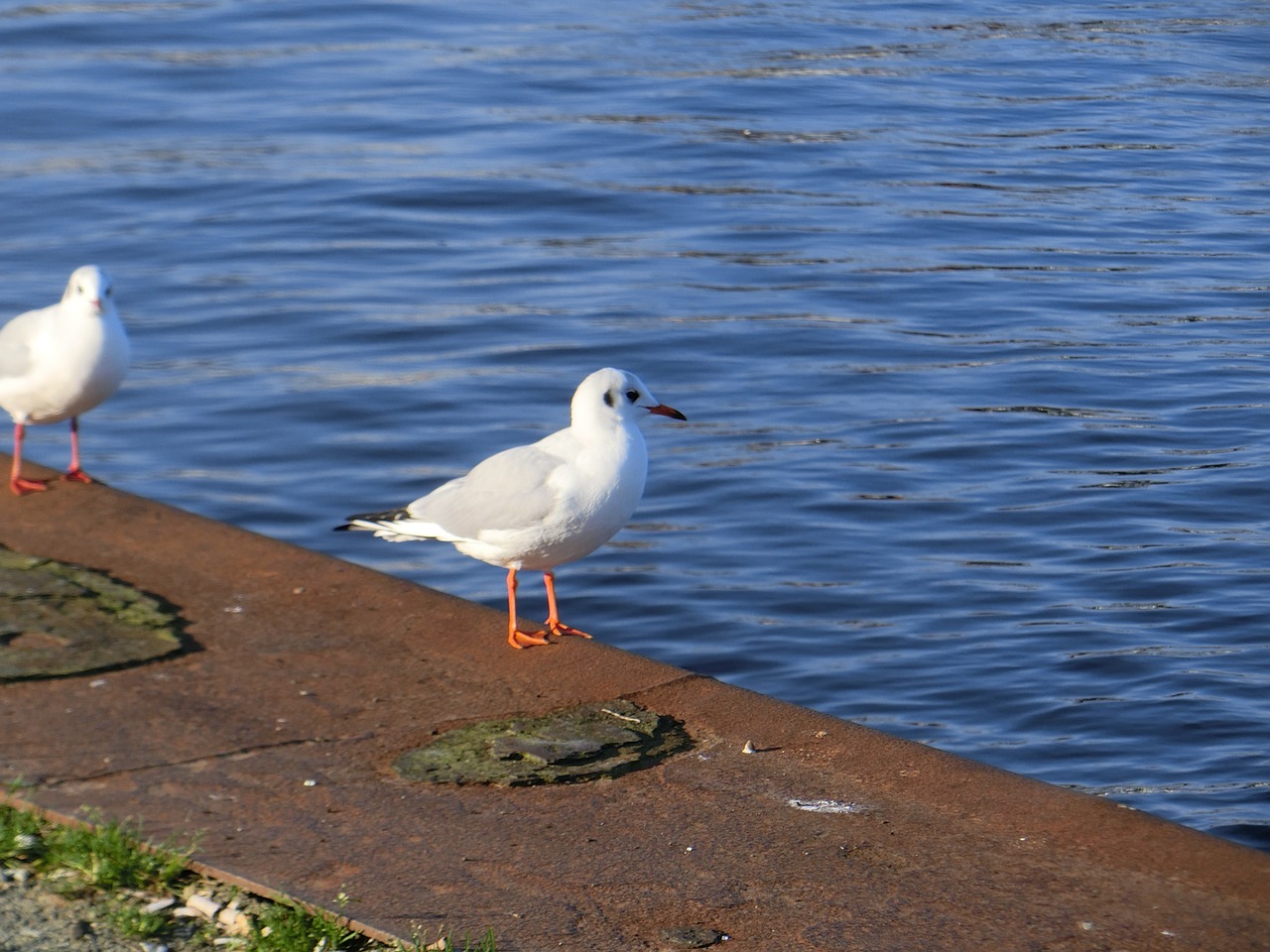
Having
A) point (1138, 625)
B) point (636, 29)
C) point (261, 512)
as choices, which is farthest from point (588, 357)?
point (636, 29)

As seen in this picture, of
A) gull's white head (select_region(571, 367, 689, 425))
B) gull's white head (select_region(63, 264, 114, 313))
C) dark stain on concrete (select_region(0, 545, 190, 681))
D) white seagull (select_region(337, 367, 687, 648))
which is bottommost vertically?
dark stain on concrete (select_region(0, 545, 190, 681))

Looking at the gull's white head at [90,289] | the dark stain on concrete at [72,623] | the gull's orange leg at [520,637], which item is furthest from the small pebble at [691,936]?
the gull's white head at [90,289]

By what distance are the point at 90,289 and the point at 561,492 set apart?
247 cm

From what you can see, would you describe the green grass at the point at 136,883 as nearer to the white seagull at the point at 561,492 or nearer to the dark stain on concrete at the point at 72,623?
the dark stain on concrete at the point at 72,623

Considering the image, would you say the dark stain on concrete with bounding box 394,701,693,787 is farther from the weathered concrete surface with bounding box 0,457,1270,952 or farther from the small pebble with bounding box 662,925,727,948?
the small pebble with bounding box 662,925,727,948

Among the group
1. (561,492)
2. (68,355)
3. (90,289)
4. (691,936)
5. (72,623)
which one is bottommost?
(691,936)

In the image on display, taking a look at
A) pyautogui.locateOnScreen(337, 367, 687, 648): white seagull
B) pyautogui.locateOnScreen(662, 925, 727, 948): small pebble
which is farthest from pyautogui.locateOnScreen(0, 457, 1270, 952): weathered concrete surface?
pyautogui.locateOnScreen(337, 367, 687, 648): white seagull

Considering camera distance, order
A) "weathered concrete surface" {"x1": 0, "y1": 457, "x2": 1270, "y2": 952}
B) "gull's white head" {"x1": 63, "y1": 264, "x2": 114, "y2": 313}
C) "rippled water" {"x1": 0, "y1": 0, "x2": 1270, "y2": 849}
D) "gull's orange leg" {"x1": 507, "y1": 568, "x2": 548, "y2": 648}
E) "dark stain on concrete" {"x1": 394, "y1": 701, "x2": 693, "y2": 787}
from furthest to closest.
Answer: "rippled water" {"x1": 0, "y1": 0, "x2": 1270, "y2": 849}, "gull's white head" {"x1": 63, "y1": 264, "x2": 114, "y2": 313}, "gull's orange leg" {"x1": 507, "y1": 568, "x2": 548, "y2": 648}, "dark stain on concrete" {"x1": 394, "y1": 701, "x2": 693, "y2": 787}, "weathered concrete surface" {"x1": 0, "y1": 457, "x2": 1270, "y2": 952}

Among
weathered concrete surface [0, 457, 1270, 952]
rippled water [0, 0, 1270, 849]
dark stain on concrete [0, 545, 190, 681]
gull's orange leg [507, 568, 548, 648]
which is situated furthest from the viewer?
rippled water [0, 0, 1270, 849]

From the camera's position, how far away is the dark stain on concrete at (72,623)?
527cm

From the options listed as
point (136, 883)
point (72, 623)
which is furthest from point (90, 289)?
point (136, 883)

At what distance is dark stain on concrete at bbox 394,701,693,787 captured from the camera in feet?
15.3

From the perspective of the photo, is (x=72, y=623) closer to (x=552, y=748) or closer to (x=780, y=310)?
(x=552, y=748)

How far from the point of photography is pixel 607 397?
19.3 feet
